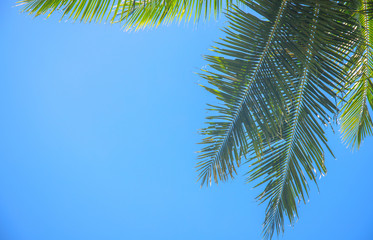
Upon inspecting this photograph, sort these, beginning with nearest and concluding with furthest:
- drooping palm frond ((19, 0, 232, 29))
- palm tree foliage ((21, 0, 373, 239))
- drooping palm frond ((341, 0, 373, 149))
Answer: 1. drooping palm frond ((19, 0, 232, 29))
2. palm tree foliage ((21, 0, 373, 239))
3. drooping palm frond ((341, 0, 373, 149))

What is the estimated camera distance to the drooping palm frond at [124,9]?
1.75 metres

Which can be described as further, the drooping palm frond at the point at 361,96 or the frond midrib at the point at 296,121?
the drooping palm frond at the point at 361,96

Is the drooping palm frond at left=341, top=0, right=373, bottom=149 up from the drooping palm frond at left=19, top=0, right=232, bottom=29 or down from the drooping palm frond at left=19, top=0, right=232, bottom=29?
down

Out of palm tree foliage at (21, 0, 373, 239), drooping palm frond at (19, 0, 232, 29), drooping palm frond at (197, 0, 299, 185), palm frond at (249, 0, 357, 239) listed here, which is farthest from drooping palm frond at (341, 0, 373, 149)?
drooping palm frond at (19, 0, 232, 29)

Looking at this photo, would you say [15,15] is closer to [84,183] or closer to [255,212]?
[84,183]

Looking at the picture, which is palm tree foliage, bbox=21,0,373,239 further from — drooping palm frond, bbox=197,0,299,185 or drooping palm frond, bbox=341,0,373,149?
drooping palm frond, bbox=341,0,373,149

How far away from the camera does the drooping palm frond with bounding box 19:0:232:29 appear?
69.0 inches

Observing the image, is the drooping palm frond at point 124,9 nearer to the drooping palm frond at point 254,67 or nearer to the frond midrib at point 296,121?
the drooping palm frond at point 254,67

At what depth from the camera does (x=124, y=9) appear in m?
2.57

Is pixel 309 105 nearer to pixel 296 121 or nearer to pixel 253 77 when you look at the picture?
pixel 296 121

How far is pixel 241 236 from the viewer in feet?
46.3

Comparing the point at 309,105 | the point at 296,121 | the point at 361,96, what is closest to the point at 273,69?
the point at 309,105

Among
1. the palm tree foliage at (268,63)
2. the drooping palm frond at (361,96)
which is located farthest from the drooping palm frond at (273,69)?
the drooping palm frond at (361,96)

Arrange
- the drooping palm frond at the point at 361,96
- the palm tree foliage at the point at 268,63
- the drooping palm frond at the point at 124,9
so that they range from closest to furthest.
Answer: the drooping palm frond at the point at 124,9, the palm tree foliage at the point at 268,63, the drooping palm frond at the point at 361,96
